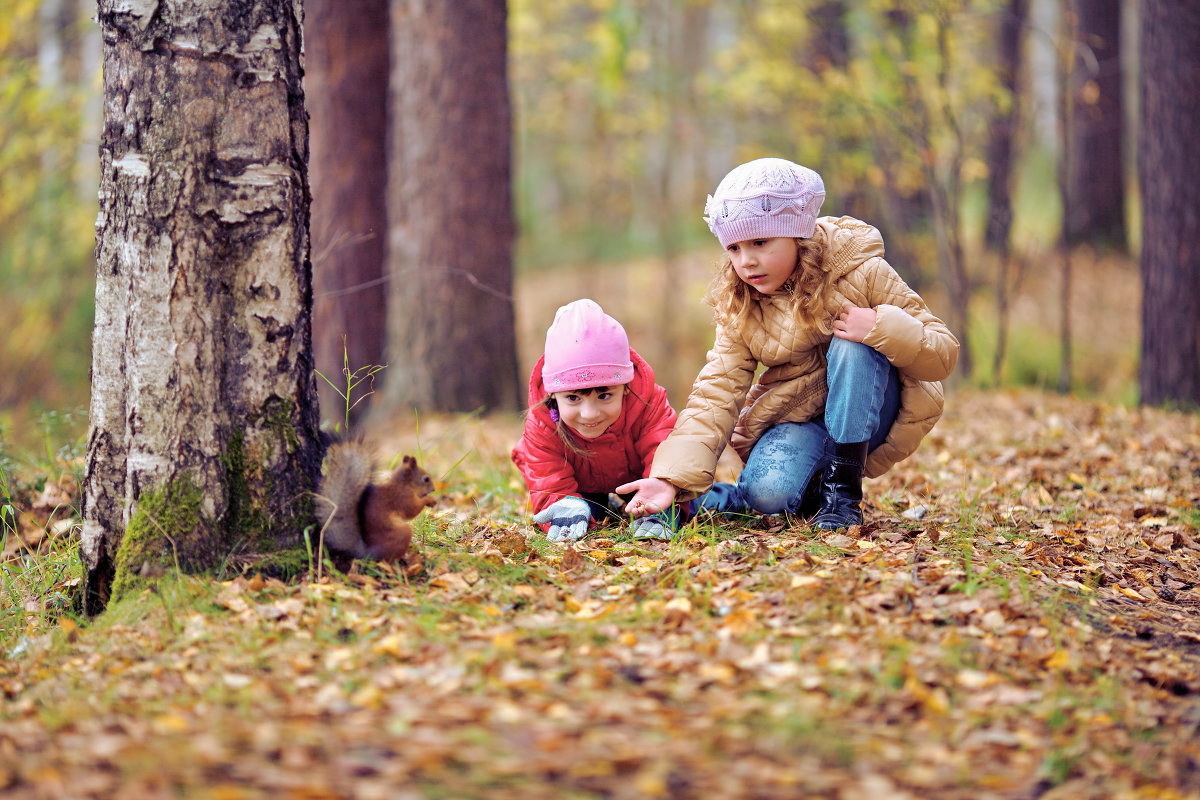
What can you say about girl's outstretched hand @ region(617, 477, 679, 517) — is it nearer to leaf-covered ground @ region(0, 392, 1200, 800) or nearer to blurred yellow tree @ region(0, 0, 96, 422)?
leaf-covered ground @ region(0, 392, 1200, 800)

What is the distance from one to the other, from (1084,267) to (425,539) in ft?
34.6

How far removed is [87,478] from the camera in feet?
10.5

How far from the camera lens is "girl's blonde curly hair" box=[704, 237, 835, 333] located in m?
3.65

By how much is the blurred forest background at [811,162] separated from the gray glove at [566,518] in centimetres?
115

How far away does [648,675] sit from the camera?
2.47 meters

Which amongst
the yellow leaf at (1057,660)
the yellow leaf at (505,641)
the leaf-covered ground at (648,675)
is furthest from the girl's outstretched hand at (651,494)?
the yellow leaf at (1057,660)

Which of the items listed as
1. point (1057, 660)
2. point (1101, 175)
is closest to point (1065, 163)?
point (1101, 175)

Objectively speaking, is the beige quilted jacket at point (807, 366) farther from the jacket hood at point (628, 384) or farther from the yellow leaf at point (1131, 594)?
the yellow leaf at point (1131, 594)

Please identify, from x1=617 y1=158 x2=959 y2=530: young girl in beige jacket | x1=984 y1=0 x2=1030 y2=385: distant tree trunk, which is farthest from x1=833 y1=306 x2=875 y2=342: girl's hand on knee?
x1=984 y1=0 x2=1030 y2=385: distant tree trunk

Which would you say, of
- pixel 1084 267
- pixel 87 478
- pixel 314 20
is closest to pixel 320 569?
pixel 87 478

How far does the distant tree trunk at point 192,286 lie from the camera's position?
3049 millimetres

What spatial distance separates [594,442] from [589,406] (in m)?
0.27

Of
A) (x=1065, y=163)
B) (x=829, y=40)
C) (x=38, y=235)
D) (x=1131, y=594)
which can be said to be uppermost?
(x=829, y=40)

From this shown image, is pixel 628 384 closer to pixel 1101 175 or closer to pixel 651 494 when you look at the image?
pixel 651 494
